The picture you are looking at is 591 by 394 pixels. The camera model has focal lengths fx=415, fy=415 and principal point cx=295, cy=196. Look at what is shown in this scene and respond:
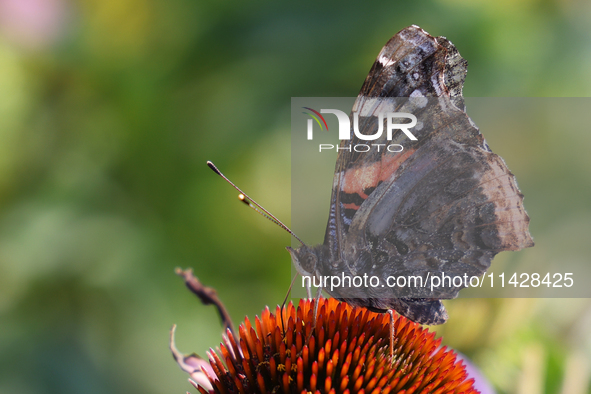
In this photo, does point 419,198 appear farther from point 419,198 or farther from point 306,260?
point 306,260

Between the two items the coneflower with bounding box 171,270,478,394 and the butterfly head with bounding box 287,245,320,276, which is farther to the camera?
the butterfly head with bounding box 287,245,320,276

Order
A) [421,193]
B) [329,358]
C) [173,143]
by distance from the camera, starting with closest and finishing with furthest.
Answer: [329,358], [421,193], [173,143]

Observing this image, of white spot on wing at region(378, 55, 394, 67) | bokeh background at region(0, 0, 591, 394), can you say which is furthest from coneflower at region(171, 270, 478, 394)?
bokeh background at region(0, 0, 591, 394)

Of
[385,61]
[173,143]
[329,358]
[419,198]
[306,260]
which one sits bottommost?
[329,358]

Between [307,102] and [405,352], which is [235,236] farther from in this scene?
[405,352]

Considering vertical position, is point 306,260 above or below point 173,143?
below

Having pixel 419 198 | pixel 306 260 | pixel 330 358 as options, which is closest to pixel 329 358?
pixel 330 358

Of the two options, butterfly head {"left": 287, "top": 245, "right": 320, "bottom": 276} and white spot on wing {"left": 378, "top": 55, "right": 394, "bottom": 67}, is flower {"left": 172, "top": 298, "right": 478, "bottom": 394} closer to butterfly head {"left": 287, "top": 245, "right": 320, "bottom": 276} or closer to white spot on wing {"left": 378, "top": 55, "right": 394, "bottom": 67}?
butterfly head {"left": 287, "top": 245, "right": 320, "bottom": 276}

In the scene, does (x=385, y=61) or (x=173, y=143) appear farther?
(x=173, y=143)
